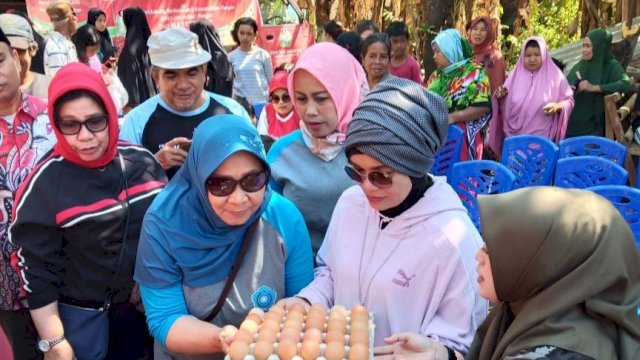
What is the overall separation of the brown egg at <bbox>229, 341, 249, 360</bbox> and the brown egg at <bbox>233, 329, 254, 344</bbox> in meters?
0.02

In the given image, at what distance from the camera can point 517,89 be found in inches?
244

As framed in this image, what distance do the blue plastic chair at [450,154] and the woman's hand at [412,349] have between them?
311 cm

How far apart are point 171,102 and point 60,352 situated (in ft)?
4.97

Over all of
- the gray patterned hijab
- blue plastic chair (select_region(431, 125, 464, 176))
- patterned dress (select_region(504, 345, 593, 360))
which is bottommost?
blue plastic chair (select_region(431, 125, 464, 176))

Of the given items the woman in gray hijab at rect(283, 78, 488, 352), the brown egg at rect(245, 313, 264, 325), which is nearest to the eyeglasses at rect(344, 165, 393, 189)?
the woman in gray hijab at rect(283, 78, 488, 352)

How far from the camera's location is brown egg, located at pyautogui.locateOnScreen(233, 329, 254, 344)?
63.8 inches

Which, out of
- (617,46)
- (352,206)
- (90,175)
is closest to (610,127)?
(617,46)

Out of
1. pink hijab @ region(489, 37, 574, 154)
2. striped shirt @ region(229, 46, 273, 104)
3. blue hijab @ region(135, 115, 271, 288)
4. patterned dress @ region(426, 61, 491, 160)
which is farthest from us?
striped shirt @ region(229, 46, 273, 104)

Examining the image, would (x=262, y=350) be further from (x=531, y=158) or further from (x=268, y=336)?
(x=531, y=158)

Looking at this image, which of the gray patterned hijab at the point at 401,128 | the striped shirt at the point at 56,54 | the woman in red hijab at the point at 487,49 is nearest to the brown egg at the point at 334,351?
the gray patterned hijab at the point at 401,128

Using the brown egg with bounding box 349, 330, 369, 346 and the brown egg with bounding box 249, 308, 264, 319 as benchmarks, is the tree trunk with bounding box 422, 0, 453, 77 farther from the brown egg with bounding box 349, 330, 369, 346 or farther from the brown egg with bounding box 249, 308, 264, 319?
the brown egg with bounding box 349, 330, 369, 346

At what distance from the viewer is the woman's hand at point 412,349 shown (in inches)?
65.6

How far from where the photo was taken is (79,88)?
83.7 inches

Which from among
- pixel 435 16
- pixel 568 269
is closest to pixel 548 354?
pixel 568 269
